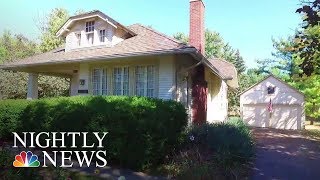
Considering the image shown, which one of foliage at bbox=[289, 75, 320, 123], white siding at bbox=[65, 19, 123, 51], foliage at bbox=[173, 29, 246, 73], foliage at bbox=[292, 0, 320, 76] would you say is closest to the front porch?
white siding at bbox=[65, 19, 123, 51]

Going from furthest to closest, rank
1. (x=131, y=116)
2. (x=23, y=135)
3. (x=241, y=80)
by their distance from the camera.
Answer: (x=241, y=80), (x=23, y=135), (x=131, y=116)

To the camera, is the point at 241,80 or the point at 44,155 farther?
the point at 241,80

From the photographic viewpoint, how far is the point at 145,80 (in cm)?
1389

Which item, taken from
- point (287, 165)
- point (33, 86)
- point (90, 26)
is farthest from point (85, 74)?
point (287, 165)

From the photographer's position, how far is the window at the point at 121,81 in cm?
1451

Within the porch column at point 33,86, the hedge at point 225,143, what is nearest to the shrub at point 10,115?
the hedge at point 225,143

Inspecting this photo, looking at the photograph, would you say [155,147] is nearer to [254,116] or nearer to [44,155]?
[44,155]

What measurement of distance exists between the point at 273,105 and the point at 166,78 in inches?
835

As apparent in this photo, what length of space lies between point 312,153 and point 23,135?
11253mm

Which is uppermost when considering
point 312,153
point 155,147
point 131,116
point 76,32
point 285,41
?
point 285,41

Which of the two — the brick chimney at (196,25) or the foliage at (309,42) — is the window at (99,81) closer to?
the brick chimney at (196,25)

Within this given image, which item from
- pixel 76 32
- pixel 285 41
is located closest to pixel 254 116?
pixel 285 41

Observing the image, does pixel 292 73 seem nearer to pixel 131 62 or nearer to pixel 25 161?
pixel 131 62

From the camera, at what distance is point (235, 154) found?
30.6ft
